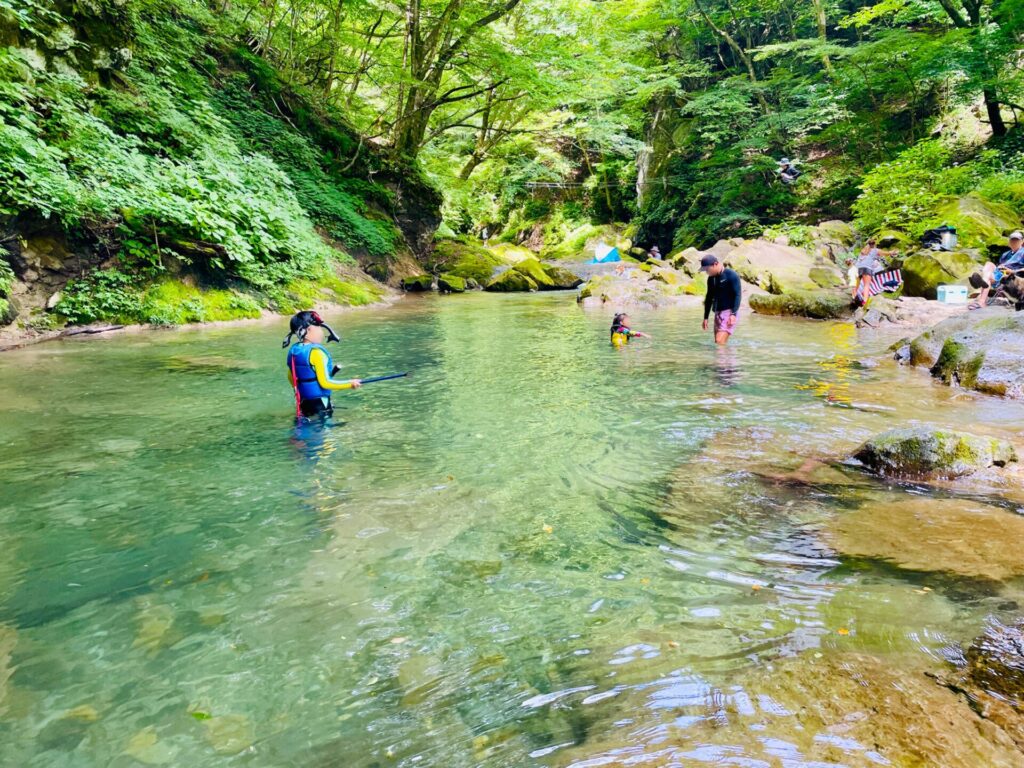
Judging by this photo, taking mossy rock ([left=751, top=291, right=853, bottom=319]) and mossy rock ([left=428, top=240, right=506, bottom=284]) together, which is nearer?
mossy rock ([left=751, top=291, right=853, bottom=319])

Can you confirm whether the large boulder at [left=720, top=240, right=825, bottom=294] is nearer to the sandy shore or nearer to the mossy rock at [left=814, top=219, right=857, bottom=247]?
the mossy rock at [left=814, top=219, right=857, bottom=247]

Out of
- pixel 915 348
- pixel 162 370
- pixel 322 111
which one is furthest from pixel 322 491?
pixel 322 111

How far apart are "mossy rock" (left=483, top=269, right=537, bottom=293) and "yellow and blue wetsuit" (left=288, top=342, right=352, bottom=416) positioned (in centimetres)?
1855

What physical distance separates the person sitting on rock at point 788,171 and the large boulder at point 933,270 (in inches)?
573

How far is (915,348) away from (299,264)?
14.1 m

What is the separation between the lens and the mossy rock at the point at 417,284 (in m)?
22.9

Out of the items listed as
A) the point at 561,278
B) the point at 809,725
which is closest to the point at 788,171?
the point at 561,278

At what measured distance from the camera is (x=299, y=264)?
1580 cm

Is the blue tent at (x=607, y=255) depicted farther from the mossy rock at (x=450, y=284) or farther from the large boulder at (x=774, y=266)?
the large boulder at (x=774, y=266)

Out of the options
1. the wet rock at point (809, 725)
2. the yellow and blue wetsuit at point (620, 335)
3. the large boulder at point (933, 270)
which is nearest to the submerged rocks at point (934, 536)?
the wet rock at point (809, 725)

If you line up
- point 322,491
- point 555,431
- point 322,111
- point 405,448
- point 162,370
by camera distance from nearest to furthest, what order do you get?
1. point 322,491
2. point 405,448
3. point 555,431
4. point 162,370
5. point 322,111

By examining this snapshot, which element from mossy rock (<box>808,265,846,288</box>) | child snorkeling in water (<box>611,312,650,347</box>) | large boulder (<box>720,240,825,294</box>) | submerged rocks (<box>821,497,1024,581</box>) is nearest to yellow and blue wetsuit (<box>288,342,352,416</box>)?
Result: submerged rocks (<box>821,497,1024,581</box>)

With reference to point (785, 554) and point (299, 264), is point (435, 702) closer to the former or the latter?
point (785, 554)

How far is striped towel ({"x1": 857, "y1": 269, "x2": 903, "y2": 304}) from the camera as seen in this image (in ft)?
46.2
